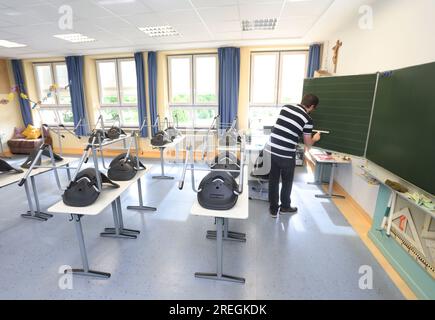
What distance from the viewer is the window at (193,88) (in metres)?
6.08

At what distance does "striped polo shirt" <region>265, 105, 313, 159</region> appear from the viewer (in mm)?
2648

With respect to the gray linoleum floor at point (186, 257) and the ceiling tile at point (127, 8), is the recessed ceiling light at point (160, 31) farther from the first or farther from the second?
the gray linoleum floor at point (186, 257)

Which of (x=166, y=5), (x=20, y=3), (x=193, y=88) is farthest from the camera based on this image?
(x=193, y=88)

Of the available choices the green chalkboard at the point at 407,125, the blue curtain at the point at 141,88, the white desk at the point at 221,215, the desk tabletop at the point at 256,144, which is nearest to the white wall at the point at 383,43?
the green chalkboard at the point at 407,125

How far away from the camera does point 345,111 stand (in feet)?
Answer: 9.06

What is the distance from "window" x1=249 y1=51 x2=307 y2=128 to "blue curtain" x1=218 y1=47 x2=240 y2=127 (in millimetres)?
522

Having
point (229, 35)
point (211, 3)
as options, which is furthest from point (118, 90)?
point (211, 3)

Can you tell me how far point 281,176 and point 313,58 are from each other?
3.62 meters

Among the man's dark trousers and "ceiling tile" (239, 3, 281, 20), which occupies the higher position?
"ceiling tile" (239, 3, 281, 20)

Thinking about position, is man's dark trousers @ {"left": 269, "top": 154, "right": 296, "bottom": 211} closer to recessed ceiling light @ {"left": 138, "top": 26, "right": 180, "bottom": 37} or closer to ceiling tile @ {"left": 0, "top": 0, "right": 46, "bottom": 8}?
recessed ceiling light @ {"left": 138, "top": 26, "right": 180, "bottom": 37}

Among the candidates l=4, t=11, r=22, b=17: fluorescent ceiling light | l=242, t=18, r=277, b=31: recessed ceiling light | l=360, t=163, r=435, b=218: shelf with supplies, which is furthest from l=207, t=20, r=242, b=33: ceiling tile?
l=360, t=163, r=435, b=218: shelf with supplies

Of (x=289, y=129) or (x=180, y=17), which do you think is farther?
(x=180, y=17)

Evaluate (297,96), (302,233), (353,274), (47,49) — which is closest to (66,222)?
(302,233)

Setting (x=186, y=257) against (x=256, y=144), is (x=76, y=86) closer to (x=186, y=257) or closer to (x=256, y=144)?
(x=256, y=144)
